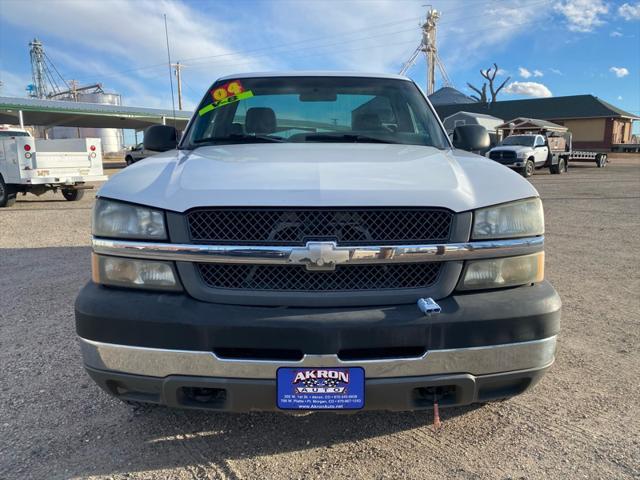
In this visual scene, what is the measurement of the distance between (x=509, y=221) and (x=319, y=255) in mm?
881

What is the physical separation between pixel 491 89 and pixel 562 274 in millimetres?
63619

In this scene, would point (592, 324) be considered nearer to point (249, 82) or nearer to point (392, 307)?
point (392, 307)

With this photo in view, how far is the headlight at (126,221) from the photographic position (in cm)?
207

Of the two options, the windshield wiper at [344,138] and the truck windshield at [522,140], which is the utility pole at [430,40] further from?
the windshield wiper at [344,138]

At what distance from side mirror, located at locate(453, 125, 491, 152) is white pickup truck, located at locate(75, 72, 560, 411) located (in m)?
1.36

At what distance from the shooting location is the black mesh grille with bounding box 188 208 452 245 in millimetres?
2021

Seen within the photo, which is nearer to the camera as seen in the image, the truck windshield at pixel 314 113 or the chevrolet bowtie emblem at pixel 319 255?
the chevrolet bowtie emblem at pixel 319 255

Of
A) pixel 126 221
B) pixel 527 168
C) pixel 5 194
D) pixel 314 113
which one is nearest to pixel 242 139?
pixel 314 113

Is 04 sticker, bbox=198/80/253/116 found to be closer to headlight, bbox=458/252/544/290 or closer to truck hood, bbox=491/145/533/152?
headlight, bbox=458/252/544/290

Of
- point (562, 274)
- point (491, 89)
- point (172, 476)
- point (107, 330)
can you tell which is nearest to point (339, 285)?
point (107, 330)

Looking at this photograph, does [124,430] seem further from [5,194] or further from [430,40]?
[430,40]

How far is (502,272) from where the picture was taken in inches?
84.0

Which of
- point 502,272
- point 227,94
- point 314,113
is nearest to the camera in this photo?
point 502,272

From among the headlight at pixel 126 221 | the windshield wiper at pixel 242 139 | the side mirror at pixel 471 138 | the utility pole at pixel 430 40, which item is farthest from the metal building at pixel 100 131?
the headlight at pixel 126 221
